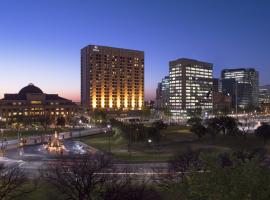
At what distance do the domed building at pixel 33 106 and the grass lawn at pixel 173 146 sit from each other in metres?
90.3

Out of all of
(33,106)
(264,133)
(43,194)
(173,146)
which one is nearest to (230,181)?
(43,194)

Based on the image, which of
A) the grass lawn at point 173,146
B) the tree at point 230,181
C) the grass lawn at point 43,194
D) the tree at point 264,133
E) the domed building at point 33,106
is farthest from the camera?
the domed building at point 33,106

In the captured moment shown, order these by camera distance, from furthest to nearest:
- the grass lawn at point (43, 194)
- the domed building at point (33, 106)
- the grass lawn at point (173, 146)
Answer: the domed building at point (33, 106)
the grass lawn at point (173, 146)
the grass lawn at point (43, 194)

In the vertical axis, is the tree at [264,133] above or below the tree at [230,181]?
below

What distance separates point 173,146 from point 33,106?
377 ft

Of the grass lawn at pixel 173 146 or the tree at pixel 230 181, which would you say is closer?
the tree at pixel 230 181

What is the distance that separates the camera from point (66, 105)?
615 feet

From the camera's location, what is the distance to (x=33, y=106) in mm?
177875

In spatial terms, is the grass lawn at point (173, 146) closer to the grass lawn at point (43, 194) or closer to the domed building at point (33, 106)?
the grass lawn at point (43, 194)

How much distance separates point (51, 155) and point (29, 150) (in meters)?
9.64

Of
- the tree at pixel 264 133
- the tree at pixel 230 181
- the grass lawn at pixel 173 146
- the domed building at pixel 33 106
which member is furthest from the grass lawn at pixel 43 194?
the domed building at pixel 33 106

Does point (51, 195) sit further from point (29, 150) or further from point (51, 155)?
point (29, 150)

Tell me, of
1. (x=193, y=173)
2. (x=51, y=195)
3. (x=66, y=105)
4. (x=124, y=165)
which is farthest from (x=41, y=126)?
(x=193, y=173)

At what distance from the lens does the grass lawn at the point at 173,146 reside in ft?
211
